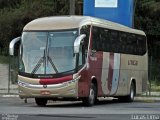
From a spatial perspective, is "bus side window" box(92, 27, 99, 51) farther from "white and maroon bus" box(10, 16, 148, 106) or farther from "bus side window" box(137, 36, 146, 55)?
"bus side window" box(137, 36, 146, 55)

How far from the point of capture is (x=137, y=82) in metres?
30.2

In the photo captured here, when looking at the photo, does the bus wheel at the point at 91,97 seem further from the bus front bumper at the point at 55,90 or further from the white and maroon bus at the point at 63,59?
the bus front bumper at the point at 55,90

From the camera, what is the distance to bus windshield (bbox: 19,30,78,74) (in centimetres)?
2253

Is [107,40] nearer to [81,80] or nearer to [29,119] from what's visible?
[81,80]

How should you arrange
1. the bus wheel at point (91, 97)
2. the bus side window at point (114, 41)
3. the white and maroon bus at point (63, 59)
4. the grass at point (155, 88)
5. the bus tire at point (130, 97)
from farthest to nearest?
the grass at point (155, 88), the bus tire at point (130, 97), the bus side window at point (114, 41), the bus wheel at point (91, 97), the white and maroon bus at point (63, 59)

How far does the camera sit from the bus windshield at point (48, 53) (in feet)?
73.9

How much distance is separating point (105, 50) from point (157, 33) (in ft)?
100

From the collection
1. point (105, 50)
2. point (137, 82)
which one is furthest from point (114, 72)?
point (137, 82)

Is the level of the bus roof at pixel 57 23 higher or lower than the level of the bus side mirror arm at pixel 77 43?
higher

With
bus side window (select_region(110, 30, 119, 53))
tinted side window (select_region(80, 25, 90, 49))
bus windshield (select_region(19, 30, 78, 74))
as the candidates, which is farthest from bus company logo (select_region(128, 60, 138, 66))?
bus windshield (select_region(19, 30, 78, 74))

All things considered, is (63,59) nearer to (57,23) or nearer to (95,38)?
(57,23)

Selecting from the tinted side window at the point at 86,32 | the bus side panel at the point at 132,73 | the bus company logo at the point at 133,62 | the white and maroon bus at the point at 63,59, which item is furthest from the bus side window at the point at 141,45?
the tinted side window at the point at 86,32

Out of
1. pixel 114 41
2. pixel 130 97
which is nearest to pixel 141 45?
pixel 130 97

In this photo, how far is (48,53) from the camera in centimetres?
2277
